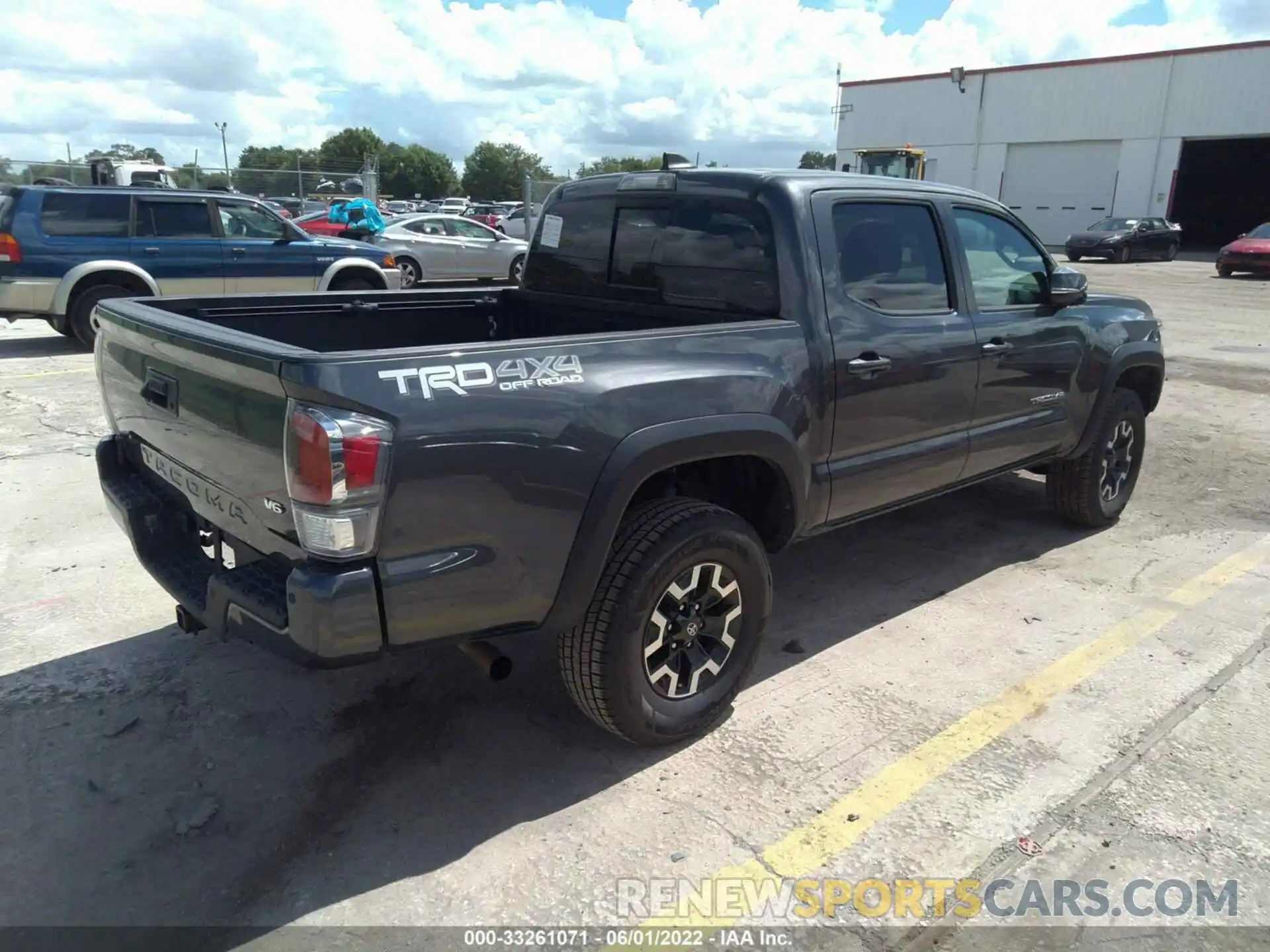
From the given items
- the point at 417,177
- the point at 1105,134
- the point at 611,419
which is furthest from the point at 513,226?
the point at 417,177

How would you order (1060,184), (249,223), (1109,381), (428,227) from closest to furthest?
(1109,381) < (249,223) < (428,227) < (1060,184)

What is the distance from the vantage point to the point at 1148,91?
34656mm

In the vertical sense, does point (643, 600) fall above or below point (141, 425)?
below

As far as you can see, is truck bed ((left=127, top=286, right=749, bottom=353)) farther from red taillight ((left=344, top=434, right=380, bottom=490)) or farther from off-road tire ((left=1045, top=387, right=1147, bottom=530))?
off-road tire ((left=1045, top=387, right=1147, bottom=530))

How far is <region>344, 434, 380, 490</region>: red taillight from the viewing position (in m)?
2.31

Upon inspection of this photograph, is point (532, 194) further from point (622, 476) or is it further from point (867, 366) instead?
point (622, 476)

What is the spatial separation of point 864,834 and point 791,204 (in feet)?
7.26

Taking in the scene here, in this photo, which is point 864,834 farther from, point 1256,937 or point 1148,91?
point 1148,91

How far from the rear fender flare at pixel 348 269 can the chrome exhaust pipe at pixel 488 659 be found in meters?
9.87

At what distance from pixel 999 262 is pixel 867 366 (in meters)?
1.39

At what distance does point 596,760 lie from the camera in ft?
10.6

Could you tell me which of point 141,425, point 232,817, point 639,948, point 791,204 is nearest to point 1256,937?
point 639,948

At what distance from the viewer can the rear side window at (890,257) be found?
Answer: 144 inches

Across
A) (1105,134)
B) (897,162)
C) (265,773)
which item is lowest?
(265,773)
